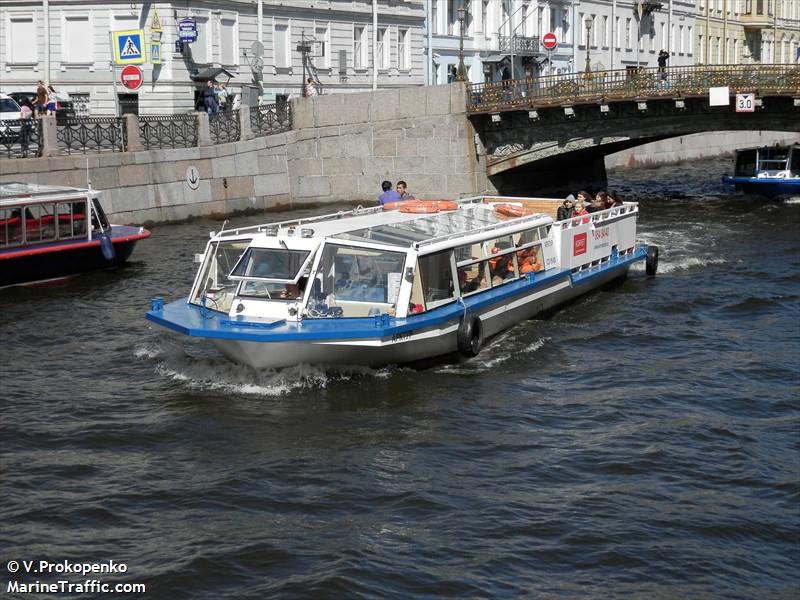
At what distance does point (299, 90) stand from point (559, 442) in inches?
1498

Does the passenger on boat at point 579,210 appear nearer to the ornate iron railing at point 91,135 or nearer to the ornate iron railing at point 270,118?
the ornate iron railing at point 91,135

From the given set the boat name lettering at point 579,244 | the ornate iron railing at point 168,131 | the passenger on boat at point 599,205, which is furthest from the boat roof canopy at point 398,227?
the ornate iron railing at point 168,131

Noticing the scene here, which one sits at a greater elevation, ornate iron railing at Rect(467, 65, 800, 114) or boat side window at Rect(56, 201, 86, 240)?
ornate iron railing at Rect(467, 65, 800, 114)

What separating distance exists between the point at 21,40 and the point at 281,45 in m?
9.55

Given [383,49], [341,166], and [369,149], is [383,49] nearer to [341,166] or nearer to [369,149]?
[369,149]

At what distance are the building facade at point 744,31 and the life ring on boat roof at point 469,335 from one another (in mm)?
75400

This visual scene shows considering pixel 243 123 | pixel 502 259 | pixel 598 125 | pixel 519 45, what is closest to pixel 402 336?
pixel 502 259

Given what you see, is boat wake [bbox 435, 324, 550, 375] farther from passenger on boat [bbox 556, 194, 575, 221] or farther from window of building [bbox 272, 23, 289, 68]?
window of building [bbox 272, 23, 289, 68]

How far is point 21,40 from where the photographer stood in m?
48.2

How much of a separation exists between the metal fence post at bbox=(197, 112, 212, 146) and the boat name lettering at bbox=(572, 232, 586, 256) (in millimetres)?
16041

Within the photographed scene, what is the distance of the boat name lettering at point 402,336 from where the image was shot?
18.3 m

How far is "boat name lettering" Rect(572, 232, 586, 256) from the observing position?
79.8 feet

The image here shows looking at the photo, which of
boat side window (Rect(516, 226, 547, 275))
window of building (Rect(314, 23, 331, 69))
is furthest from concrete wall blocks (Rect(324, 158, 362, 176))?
boat side window (Rect(516, 226, 547, 275))

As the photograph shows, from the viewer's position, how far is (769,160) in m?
45.8
